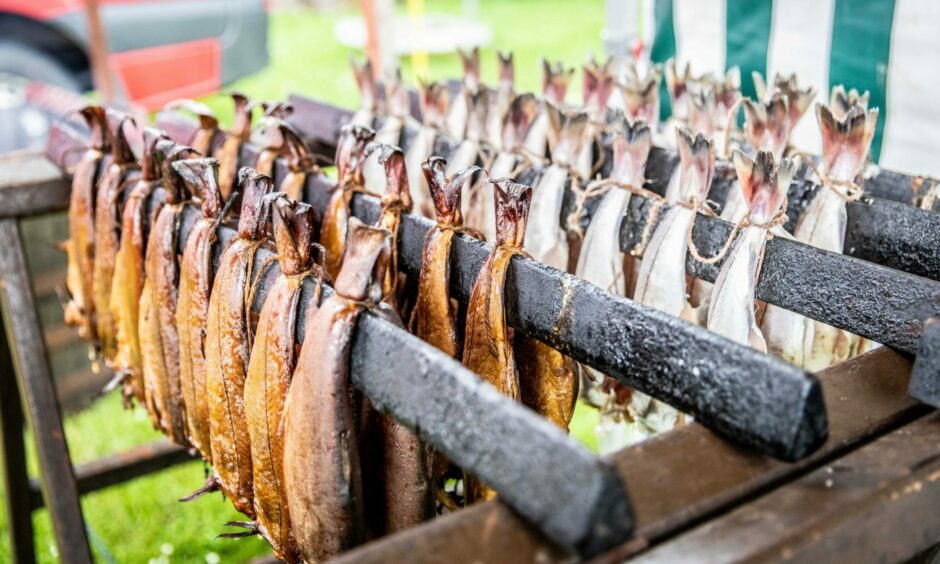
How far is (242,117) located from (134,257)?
0.41 m

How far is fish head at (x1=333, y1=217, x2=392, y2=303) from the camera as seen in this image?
1.06 metres

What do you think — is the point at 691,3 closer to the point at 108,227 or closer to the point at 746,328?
the point at 746,328

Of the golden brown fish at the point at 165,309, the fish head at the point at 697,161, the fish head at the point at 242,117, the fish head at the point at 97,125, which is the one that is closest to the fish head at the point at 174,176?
the golden brown fish at the point at 165,309

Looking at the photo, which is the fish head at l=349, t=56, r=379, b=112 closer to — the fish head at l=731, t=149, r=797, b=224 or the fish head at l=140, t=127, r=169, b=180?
the fish head at l=140, t=127, r=169, b=180

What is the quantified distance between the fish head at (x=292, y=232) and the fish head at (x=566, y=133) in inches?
25.8

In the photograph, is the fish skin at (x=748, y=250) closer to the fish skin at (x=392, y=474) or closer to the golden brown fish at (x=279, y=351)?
the fish skin at (x=392, y=474)

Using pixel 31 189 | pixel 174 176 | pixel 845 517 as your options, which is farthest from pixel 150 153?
pixel 845 517

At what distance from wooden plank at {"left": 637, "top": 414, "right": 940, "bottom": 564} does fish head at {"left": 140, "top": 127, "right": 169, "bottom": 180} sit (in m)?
1.25

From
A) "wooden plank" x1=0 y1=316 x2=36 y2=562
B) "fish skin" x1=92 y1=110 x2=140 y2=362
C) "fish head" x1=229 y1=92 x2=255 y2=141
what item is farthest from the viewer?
"wooden plank" x1=0 y1=316 x2=36 y2=562

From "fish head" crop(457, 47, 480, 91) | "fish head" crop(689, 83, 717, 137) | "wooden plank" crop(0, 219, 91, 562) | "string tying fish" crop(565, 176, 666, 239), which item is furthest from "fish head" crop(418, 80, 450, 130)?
"wooden plank" crop(0, 219, 91, 562)

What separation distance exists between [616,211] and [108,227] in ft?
3.51

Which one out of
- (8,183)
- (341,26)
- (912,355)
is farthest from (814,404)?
(341,26)

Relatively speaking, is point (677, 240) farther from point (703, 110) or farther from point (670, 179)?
point (703, 110)

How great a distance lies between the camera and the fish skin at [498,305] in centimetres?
120
